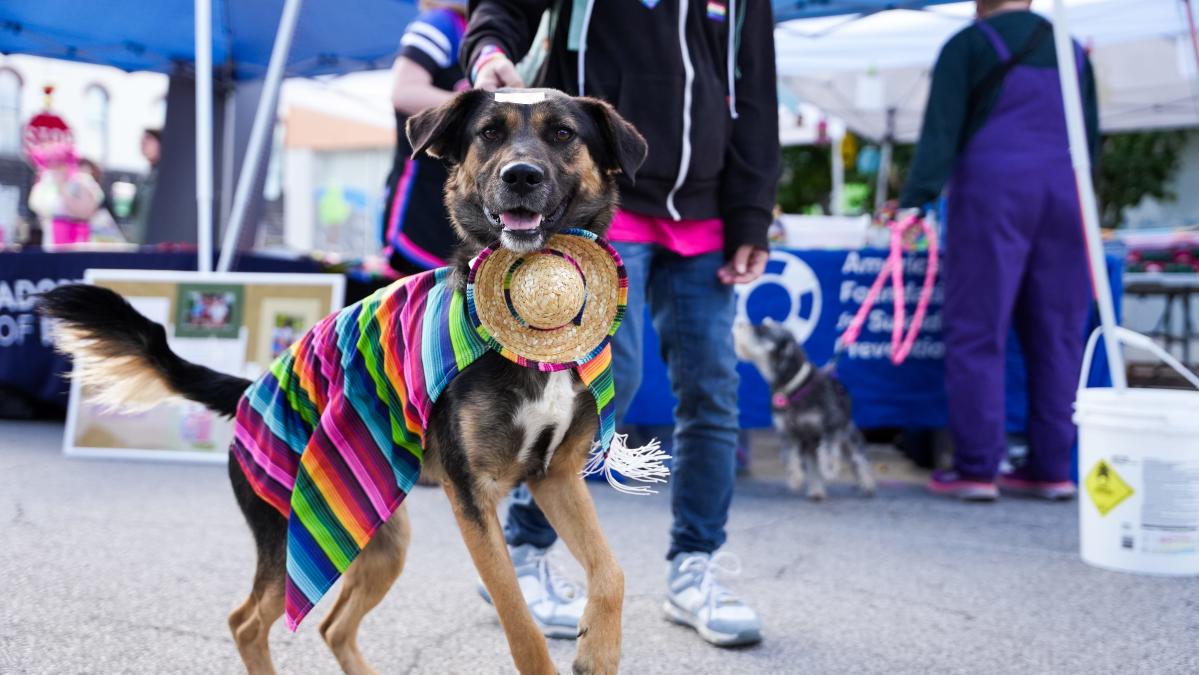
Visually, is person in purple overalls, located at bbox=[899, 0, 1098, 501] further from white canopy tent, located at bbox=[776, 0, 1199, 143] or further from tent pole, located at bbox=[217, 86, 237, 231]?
tent pole, located at bbox=[217, 86, 237, 231]

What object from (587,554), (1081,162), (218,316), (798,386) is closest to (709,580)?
(587,554)

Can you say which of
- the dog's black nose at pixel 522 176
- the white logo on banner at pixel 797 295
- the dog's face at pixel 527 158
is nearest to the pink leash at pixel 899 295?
the white logo on banner at pixel 797 295

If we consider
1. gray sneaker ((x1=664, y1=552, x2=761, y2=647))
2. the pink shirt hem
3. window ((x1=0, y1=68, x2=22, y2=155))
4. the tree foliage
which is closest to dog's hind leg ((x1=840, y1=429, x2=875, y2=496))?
gray sneaker ((x1=664, y1=552, x2=761, y2=647))

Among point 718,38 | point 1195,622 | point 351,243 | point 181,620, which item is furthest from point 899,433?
point 351,243

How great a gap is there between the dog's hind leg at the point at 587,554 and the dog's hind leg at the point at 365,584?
15.6 inches

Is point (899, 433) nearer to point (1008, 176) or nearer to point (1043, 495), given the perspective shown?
point (1043, 495)

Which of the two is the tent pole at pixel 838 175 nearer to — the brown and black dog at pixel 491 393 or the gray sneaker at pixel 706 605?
the gray sneaker at pixel 706 605

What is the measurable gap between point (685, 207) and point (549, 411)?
38.3 inches

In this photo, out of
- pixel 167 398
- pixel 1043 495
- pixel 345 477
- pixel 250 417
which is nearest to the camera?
pixel 345 477

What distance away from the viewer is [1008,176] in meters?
4.24

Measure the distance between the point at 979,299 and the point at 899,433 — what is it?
1.83 m

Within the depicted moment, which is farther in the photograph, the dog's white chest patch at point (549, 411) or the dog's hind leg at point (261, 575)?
the dog's hind leg at point (261, 575)

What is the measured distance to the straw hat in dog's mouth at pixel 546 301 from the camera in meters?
1.74

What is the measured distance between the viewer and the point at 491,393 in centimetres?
173
